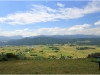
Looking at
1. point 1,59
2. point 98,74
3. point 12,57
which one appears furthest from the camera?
point 12,57

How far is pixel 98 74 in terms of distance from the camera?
534 inches

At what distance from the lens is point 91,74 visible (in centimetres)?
1367

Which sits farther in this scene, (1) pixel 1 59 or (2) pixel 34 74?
(1) pixel 1 59

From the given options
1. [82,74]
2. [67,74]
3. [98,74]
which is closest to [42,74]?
[67,74]

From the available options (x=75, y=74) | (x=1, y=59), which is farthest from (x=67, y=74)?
(x=1, y=59)

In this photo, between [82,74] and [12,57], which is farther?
[12,57]

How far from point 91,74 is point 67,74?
1.93 m

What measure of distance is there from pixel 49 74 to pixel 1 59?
16.1m

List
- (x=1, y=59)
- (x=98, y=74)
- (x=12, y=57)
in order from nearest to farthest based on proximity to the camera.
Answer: (x=98, y=74)
(x=1, y=59)
(x=12, y=57)

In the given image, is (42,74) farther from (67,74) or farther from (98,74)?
(98,74)

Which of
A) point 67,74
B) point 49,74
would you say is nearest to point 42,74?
point 49,74

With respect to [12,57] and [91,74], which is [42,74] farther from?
[12,57]

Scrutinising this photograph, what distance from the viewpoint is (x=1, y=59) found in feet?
91.4

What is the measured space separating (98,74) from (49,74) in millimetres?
3954
